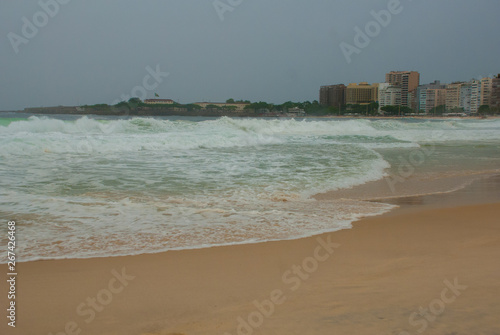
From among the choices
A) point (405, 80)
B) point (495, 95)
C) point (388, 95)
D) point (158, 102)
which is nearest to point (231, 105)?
point (158, 102)

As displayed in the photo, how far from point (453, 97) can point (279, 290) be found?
521ft

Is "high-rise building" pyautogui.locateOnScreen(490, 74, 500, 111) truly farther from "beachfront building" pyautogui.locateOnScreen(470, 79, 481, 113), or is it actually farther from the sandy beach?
the sandy beach

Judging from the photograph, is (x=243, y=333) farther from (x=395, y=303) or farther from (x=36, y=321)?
(x=36, y=321)

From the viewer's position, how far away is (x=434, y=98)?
459 ft

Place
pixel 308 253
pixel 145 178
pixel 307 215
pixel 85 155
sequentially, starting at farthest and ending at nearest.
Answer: pixel 85 155
pixel 145 178
pixel 307 215
pixel 308 253

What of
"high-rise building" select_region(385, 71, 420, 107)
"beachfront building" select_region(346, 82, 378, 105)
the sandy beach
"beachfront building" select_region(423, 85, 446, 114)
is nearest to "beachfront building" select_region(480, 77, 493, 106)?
"beachfront building" select_region(423, 85, 446, 114)

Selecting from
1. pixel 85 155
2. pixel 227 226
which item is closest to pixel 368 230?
pixel 227 226

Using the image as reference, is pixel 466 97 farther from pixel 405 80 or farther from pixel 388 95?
pixel 388 95

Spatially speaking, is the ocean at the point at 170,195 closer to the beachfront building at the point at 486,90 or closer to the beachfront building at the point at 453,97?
the beachfront building at the point at 486,90

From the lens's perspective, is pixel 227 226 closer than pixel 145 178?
Yes

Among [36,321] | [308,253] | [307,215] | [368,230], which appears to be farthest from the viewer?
[307,215]

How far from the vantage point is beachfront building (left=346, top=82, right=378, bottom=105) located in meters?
112

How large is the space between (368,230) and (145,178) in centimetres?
451

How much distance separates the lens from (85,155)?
10984 millimetres
